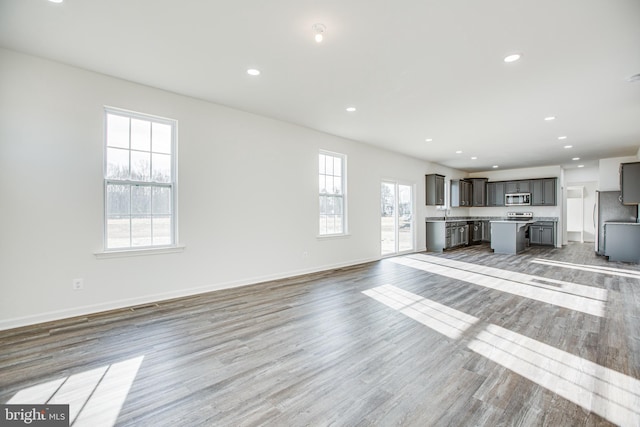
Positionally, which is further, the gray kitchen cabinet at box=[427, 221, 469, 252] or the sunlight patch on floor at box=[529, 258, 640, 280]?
the gray kitchen cabinet at box=[427, 221, 469, 252]

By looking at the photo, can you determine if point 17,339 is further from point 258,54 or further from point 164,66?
point 258,54

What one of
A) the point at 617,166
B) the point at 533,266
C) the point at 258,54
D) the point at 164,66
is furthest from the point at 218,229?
the point at 617,166

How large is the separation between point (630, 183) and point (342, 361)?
27.9ft

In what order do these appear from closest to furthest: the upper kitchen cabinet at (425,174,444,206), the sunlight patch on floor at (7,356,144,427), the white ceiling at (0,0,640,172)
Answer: the sunlight patch on floor at (7,356,144,427) → the white ceiling at (0,0,640,172) → the upper kitchen cabinet at (425,174,444,206)

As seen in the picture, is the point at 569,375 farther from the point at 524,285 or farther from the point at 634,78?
the point at 634,78

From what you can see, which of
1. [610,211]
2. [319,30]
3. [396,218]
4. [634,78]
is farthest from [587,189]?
[319,30]

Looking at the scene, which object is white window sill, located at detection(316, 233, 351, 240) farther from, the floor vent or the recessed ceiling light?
the recessed ceiling light

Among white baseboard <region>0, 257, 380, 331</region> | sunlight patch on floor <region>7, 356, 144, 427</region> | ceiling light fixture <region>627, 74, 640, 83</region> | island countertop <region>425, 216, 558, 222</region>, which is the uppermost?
ceiling light fixture <region>627, 74, 640, 83</region>

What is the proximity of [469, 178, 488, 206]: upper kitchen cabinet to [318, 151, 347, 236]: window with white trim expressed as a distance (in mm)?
7068

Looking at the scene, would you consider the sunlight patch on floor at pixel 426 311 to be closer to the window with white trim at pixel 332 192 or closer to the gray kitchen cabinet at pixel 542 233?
the window with white trim at pixel 332 192

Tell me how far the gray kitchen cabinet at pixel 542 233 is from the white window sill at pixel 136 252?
436 inches

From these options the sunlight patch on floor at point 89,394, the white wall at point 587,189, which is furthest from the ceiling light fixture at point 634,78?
the white wall at point 587,189

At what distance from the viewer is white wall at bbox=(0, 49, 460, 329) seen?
3.01 metres

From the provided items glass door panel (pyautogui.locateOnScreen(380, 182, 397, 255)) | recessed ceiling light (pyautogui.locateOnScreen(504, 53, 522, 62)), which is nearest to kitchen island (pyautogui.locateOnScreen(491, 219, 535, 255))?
glass door panel (pyautogui.locateOnScreen(380, 182, 397, 255))
